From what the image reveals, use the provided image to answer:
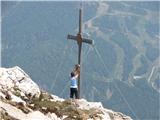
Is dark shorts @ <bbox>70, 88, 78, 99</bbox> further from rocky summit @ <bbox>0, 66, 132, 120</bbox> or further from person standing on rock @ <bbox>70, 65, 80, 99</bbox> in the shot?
rocky summit @ <bbox>0, 66, 132, 120</bbox>

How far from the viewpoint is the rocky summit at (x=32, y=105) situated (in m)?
24.9

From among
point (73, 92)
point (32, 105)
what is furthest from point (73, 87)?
point (32, 105)

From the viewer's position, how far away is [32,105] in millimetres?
27031

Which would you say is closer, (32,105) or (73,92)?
(32,105)

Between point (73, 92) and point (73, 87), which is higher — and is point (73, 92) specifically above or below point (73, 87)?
below

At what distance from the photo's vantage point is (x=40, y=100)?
28484mm

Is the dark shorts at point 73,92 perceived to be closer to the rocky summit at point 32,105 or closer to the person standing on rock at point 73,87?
the person standing on rock at point 73,87

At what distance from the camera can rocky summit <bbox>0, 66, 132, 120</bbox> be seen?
24867 millimetres

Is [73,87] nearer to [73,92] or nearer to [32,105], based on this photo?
[73,92]

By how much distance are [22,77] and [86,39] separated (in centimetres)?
693

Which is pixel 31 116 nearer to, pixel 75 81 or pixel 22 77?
pixel 22 77

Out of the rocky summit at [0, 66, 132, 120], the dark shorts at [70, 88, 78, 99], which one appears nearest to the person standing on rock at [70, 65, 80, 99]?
the dark shorts at [70, 88, 78, 99]

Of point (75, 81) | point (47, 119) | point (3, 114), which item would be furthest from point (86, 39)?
point (3, 114)

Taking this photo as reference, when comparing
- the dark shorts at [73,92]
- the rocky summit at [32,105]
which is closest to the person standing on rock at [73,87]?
the dark shorts at [73,92]
